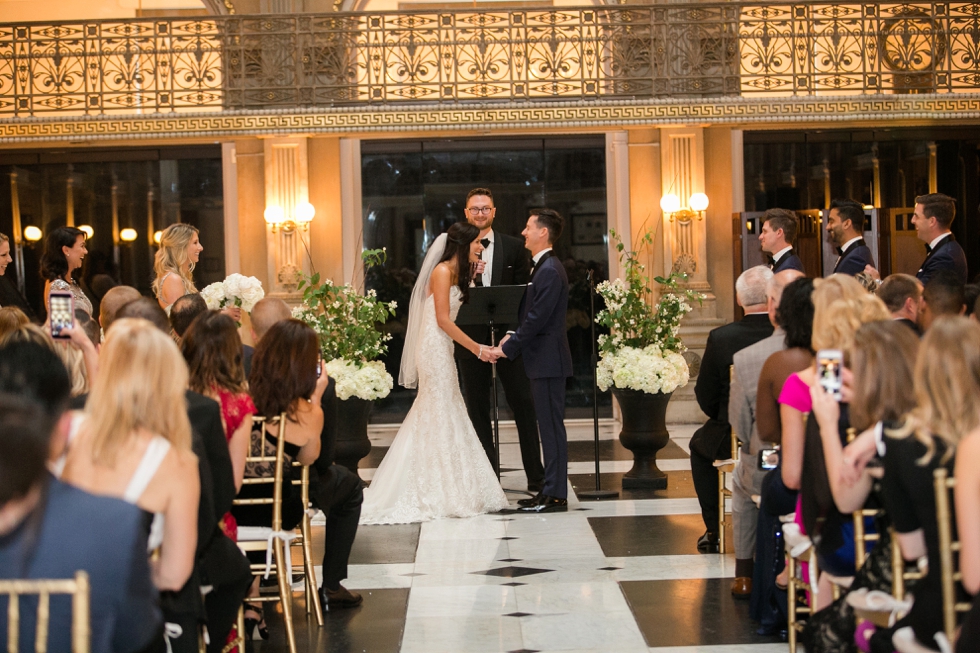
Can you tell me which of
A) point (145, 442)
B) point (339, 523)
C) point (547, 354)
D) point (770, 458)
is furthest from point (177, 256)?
point (145, 442)

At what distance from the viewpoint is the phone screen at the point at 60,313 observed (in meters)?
4.02

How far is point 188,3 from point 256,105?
2.30 meters

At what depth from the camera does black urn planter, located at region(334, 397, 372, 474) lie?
7586 mm

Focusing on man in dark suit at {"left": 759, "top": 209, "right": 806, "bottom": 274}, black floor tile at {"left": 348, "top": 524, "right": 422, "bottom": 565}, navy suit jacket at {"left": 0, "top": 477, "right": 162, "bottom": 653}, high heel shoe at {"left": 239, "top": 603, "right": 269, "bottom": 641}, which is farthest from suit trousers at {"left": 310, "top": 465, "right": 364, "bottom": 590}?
man in dark suit at {"left": 759, "top": 209, "right": 806, "bottom": 274}

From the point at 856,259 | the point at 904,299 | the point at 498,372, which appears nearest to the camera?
the point at 904,299

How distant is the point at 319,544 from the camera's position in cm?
630

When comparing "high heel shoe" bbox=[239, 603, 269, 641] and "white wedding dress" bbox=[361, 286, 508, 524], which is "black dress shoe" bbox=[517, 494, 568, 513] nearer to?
"white wedding dress" bbox=[361, 286, 508, 524]

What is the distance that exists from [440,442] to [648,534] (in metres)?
1.48

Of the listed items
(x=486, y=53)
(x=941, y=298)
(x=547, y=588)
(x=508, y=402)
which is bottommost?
(x=547, y=588)

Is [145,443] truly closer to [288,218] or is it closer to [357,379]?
[357,379]

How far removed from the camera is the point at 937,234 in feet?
23.2

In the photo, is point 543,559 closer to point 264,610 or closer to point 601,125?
point 264,610

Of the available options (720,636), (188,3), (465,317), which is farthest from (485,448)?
(188,3)

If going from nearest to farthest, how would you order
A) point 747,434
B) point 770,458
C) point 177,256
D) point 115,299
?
point 770,458 → point 747,434 → point 115,299 → point 177,256
